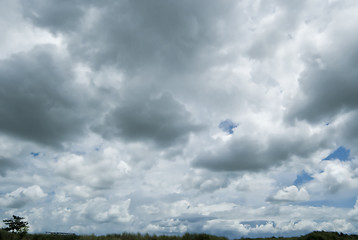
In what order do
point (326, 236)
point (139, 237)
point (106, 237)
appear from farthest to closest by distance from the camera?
point (106, 237) < point (139, 237) < point (326, 236)

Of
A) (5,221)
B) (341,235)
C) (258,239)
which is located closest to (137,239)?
(258,239)

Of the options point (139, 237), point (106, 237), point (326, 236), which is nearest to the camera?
point (326, 236)

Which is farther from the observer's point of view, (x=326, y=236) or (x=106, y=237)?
(x=106, y=237)

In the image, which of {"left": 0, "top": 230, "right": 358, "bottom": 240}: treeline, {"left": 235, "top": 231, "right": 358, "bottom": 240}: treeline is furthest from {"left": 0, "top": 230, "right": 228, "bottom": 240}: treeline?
{"left": 235, "top": 231, "right": 358, "bottom": 240}: treeline

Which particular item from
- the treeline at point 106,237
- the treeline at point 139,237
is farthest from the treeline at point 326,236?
the treeline at point 106,237

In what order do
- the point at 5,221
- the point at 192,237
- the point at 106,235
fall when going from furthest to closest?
the point at 5,221 < the point at 106,235 < the point at 192,237

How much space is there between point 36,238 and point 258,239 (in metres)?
30.6

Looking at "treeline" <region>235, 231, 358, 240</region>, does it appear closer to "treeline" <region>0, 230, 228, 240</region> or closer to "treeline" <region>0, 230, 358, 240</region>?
"treeline" <region>0, 230, 358, 240</region>

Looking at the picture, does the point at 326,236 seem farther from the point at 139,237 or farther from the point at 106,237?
the point at 106,237

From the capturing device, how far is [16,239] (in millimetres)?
33062

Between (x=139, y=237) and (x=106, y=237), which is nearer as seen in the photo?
(x=139, y=237)

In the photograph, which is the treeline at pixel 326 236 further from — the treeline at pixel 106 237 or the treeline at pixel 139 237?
the treeline at pixel 106 237

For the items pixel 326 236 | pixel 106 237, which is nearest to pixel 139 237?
pixel 106 237

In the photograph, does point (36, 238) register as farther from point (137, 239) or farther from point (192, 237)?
point (192, 237)
